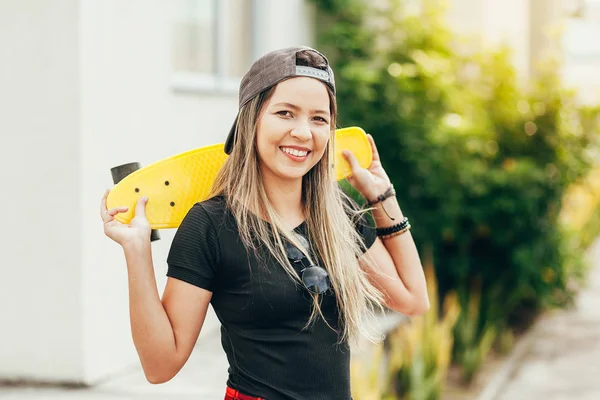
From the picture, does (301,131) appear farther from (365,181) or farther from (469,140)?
(469,140)

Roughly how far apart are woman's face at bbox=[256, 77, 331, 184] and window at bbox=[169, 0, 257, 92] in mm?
3230

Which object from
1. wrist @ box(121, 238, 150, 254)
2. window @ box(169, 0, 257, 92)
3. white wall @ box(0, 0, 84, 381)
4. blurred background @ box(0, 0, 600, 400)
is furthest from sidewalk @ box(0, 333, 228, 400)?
wrist @ box(121, 238, 150, 254)

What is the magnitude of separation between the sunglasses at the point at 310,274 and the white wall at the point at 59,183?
7.76 ft

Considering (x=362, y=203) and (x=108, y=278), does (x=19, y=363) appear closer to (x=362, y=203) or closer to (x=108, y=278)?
(x=108, y=278)

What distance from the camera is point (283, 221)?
1902 millimetres

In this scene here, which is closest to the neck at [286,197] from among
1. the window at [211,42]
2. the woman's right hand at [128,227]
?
the woman's right hand at [128,227]

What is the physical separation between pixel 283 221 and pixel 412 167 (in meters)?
5.27

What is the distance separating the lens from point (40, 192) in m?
4.02

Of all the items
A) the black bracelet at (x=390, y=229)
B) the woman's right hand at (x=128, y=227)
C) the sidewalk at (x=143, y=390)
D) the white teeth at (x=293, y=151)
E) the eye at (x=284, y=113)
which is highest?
the eye at (x=284, y=113)

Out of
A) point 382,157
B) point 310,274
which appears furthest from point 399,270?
point 382,157

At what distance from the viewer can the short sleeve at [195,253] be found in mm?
1729

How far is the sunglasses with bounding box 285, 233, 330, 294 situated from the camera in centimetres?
180

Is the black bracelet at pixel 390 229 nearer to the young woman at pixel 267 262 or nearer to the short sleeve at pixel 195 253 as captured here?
the young woman at pixel 267 262

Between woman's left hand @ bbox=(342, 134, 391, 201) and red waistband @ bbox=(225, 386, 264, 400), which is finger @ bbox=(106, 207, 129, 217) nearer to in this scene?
red waistband @ bbox=(225, 386, 264, 400)
